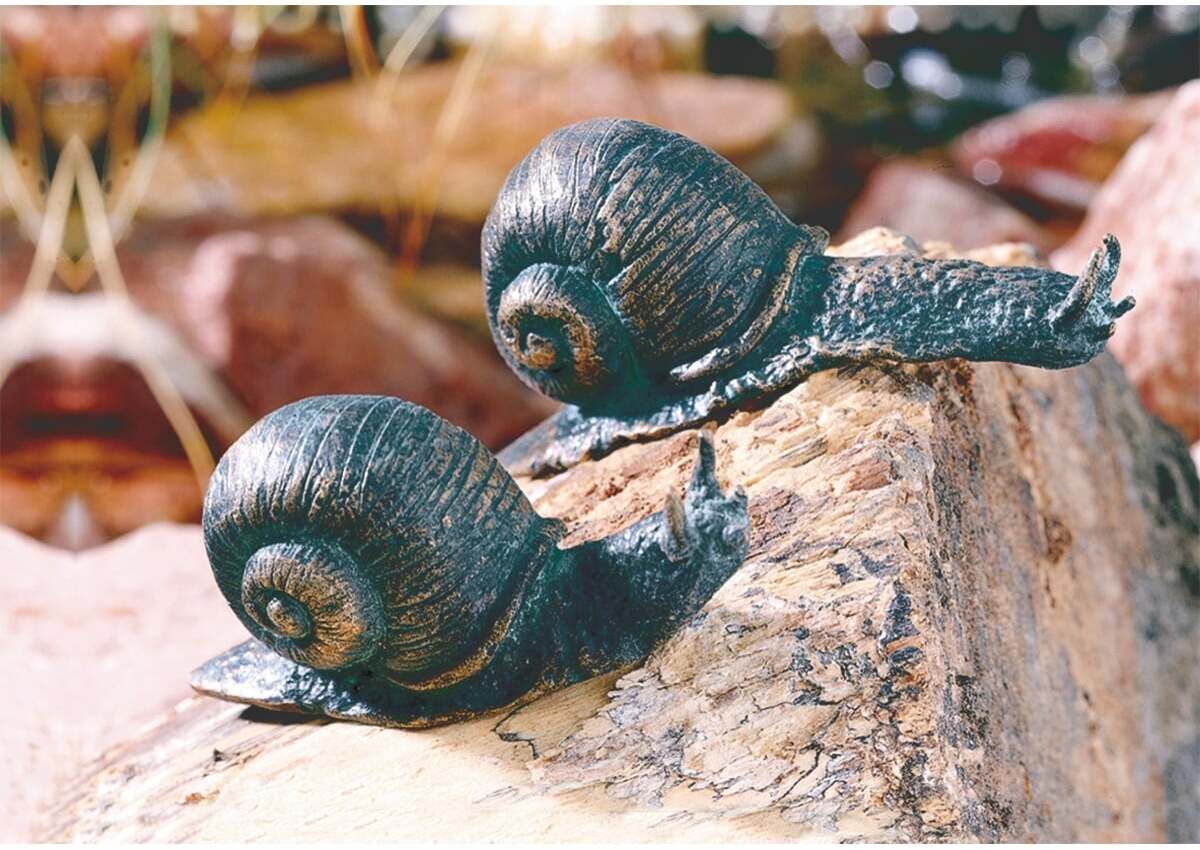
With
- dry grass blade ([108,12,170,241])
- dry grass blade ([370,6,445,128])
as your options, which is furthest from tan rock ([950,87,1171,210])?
dry grass blade ([108,12,170,241])

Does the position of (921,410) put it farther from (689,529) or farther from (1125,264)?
(1125,264)

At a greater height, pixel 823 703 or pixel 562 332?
pixel 562 332

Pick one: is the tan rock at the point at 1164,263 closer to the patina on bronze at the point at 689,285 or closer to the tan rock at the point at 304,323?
the patina on bronze at the point at 689,285

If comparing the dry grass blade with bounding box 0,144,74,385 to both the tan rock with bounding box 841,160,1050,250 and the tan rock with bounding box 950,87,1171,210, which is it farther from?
the tan rock with bounding box 950,87,1171,210

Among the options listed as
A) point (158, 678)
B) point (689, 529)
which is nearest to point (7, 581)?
point (158, 678)

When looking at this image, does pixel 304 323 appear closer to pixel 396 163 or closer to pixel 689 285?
pixel 396 163

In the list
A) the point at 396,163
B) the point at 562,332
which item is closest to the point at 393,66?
the point at 396,163
